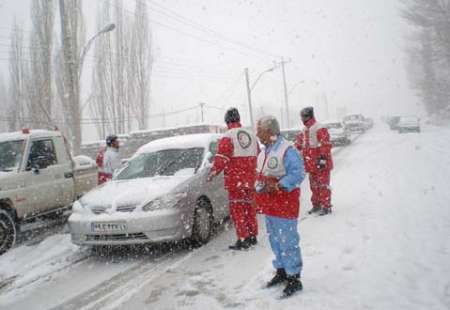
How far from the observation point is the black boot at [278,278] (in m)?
4.20

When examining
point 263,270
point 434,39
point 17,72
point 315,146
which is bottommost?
point 263,270

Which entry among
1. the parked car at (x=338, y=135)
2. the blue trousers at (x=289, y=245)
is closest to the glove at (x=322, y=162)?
the blue trousers at (x=289, y=245)

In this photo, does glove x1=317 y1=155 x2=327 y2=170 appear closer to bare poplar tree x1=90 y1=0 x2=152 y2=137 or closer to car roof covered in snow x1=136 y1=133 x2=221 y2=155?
Result: car roof covered in snow x1=136 y1=133 x2=221 y2=155

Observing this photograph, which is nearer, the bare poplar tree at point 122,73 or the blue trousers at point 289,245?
the blue trousers at point 289,245

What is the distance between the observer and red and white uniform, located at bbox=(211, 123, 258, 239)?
5.72 m

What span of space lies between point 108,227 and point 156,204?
698 millimetres

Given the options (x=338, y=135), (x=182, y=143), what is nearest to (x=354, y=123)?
(x=338, y=135)

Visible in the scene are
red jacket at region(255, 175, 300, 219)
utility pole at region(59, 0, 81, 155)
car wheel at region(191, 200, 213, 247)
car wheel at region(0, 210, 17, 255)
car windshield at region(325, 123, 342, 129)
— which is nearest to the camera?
red jacket at region(255, 175, 300, 219)

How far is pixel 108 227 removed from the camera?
557cm

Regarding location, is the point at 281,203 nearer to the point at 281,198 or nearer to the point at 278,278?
the point at 281,198

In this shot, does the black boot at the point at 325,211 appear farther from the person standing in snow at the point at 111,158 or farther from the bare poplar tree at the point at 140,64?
the bare poplar tree at the point at 140,64

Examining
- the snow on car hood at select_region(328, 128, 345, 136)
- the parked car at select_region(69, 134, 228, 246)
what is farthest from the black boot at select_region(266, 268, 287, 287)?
the snow on car hood at select_region(328, 128, 345, 136)

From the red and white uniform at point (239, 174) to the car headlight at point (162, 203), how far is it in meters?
0.66

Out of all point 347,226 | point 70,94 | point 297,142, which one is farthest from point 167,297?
point 70,94
